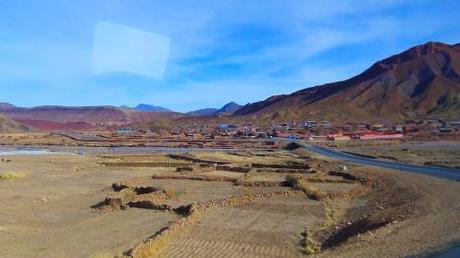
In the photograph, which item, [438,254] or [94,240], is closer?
[438,254]

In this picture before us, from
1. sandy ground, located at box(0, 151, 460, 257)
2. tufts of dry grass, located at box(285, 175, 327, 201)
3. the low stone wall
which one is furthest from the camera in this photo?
tufts of dry grass, located at box(285, 175, 327, 201)

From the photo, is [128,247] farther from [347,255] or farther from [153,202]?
[153,202]

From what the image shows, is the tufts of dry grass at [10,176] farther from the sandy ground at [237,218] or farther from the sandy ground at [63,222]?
the sandy ground at [63,222]

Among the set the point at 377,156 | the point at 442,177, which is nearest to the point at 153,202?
the point at 442,177

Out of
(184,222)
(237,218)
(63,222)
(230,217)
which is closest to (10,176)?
(63,222)

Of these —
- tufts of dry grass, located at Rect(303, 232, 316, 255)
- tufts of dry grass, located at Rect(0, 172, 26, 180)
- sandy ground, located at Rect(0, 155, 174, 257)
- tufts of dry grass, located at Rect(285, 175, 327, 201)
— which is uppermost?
tufts of dry grass, located at Rect(0, 172, 26, 180)

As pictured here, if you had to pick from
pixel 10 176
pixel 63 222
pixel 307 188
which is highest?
pixel 10 176

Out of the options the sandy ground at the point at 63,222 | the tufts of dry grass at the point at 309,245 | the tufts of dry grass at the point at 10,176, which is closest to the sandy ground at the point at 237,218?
the sandy ground at the point at 63,222

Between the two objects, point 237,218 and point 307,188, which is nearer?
point 237,218

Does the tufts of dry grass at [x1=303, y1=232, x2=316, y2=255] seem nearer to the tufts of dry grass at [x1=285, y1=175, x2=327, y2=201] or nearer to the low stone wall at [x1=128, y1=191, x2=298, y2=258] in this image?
the low stone wall at [x1=128, y1=191, x2=298, y2=258]

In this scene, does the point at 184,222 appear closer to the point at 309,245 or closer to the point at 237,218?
the point at 237,218

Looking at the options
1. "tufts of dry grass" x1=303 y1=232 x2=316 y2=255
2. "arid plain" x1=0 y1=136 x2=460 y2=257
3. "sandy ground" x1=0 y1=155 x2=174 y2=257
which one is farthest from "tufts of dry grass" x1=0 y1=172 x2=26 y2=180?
"tufts of dry grass" x1=303 y1=232 x2=316 y2=255
